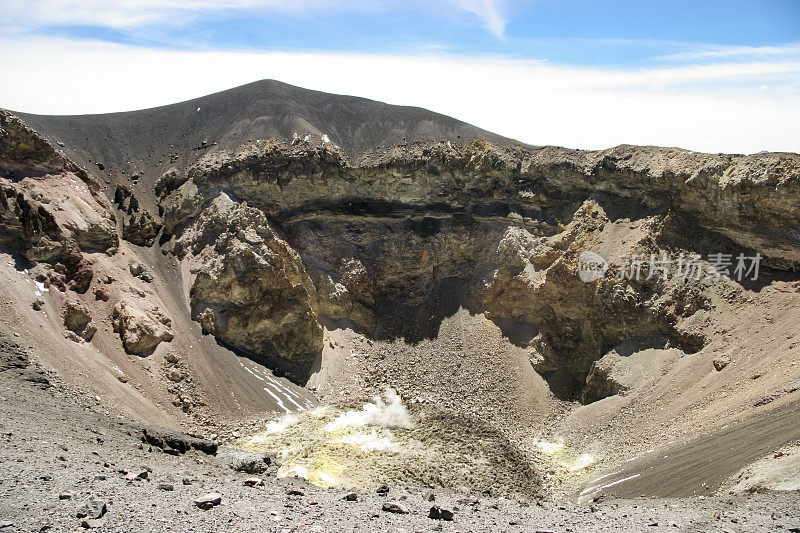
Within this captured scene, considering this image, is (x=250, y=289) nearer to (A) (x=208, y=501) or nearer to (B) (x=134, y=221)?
(B) (x=134, y=221)

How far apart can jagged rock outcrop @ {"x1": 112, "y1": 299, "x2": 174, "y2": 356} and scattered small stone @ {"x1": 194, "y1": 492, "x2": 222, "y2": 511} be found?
17.3 metres

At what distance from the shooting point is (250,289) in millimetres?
33406

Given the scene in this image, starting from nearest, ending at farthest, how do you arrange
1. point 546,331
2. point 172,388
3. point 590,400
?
point 172,388
point 590,400
point 546,331

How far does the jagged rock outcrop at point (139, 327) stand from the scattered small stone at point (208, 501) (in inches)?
681

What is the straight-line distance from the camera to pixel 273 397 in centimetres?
3103

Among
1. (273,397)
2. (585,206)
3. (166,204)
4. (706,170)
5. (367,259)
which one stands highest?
(706,170)

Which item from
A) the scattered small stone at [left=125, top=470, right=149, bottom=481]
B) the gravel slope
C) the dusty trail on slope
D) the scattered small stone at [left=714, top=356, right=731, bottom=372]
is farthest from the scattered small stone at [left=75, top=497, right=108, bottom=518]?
the scattered small stone at [left=714, top=356, right=731, bottom=372]

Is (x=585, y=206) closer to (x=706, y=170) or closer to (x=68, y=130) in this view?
(x=706, y=170)

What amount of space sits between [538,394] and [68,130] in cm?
3397

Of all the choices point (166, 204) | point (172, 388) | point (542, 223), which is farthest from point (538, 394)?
point (166, 204)

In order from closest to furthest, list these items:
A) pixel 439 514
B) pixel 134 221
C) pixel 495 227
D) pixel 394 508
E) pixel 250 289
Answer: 1. pixel 439 514
2. pixel 394 508
3. pixel 250 289
4. pixel 134 221
5. pixel 495 227

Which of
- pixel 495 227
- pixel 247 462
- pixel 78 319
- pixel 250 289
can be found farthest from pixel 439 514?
pixel 495 227

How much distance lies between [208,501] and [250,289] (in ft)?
69.1

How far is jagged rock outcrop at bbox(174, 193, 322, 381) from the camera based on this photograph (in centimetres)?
3303
